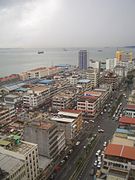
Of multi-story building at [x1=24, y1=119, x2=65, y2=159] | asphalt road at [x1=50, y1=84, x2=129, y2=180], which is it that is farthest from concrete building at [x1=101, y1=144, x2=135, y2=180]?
multi-story building at [x1=24, y1=119, x2=65, y2=159]

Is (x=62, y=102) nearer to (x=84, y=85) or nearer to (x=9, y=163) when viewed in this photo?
(x=84, y=85)

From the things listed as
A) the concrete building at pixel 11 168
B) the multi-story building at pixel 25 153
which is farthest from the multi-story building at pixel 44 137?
the concrete building at pixel 11 168

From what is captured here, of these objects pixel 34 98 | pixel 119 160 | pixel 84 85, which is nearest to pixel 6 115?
pixel 34 98

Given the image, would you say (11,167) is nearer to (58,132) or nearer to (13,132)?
(58,132)

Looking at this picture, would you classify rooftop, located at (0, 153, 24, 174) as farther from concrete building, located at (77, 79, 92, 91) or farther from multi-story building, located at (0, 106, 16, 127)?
concrete building, located at (77, 79, 92, 91)

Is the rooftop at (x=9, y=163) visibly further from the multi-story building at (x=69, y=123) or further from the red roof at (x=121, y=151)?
the multi-story building at (x=69, y=123)
